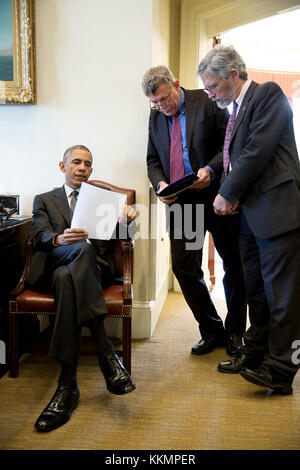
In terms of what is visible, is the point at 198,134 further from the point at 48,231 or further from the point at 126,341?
the point at 126,341

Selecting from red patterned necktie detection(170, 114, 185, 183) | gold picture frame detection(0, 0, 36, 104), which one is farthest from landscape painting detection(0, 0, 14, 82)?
red patterned necktie detection(170, 114, 185, 183)

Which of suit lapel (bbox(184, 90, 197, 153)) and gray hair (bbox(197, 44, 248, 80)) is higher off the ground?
gray hair (bbox(197, 44, 248, 80))

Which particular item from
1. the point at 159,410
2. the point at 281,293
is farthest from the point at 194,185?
the point at 159,410

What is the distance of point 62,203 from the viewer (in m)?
2.45

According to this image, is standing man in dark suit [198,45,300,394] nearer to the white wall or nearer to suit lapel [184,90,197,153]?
suit lapel [184,90,197,153]

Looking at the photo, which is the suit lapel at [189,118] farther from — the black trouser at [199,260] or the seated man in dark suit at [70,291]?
the seated man in dark suit at [70,291]

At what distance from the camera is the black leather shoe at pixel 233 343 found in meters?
2.61

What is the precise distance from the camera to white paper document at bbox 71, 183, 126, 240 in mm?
2076

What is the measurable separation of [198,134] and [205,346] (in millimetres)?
1316

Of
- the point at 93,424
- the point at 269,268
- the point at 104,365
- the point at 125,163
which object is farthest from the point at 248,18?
the point at 93,424

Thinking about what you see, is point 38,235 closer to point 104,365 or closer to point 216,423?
point 104,365

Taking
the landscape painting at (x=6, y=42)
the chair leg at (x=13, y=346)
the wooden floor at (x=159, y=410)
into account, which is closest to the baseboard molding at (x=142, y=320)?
the wooden floor at (x=159, y=410)

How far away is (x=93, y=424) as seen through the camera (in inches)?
73.7

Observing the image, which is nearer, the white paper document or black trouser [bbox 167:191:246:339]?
the white paper document
